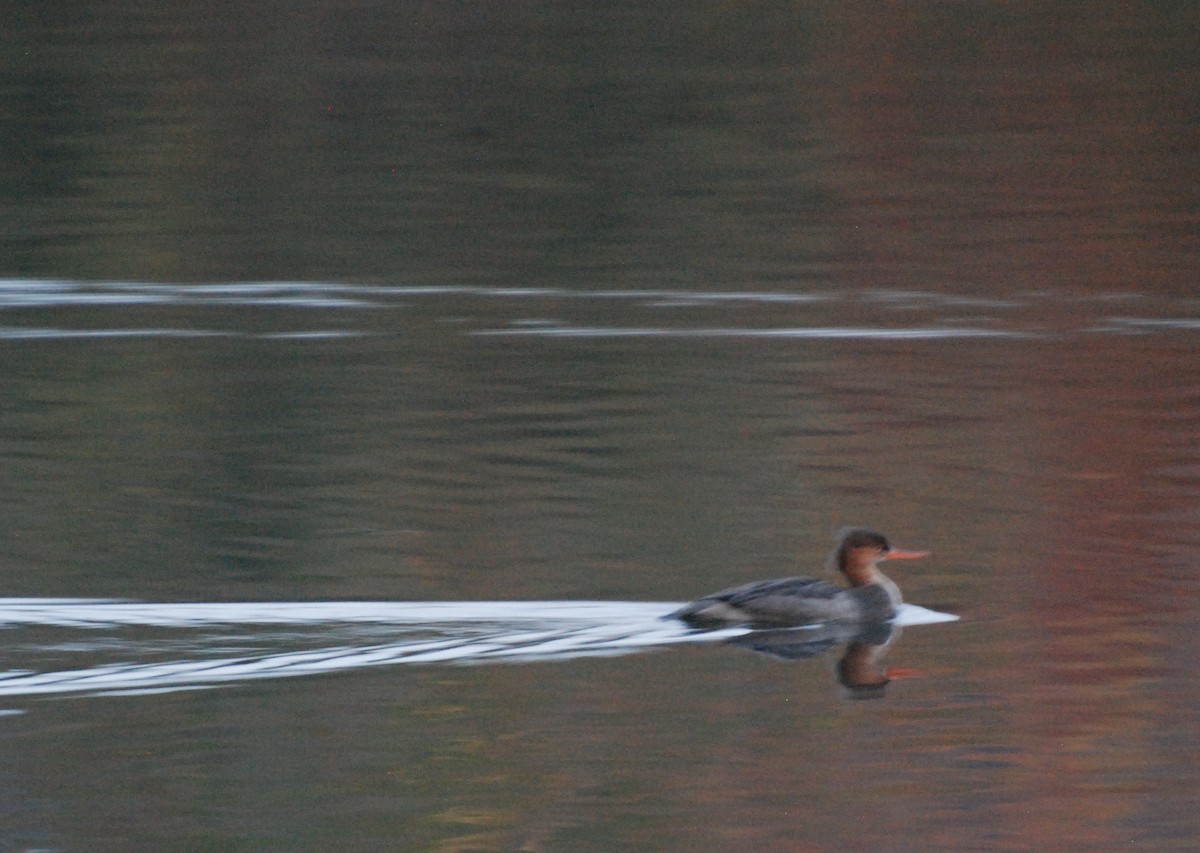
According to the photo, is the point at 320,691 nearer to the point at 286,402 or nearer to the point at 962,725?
the point at 962,725

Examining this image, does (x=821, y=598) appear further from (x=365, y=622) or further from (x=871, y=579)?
(x=365, y=622)

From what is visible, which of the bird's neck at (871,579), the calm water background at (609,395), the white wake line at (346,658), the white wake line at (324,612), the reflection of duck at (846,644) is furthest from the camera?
the bird's neck at (871,579)

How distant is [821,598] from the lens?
28.7ft

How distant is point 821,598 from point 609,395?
4.52 metres

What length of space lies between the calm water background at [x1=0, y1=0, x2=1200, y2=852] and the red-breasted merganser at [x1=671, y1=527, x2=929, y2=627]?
0.74ft

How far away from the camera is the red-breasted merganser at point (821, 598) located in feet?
27.9

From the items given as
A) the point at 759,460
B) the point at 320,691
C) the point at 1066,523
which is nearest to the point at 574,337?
the point at 759,460

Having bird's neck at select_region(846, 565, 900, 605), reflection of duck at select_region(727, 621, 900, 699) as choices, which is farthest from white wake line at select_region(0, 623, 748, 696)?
bird's neck at select_region(846, 565, 900, 605)

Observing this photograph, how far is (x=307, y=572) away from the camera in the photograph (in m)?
9.24

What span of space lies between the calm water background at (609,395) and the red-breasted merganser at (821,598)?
23 cm

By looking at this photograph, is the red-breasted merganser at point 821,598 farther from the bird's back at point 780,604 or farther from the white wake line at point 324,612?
the white wake line at point 324,612

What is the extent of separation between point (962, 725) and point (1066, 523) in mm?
3003

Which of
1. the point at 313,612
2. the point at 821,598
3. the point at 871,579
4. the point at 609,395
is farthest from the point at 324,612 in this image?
the point at 609,395

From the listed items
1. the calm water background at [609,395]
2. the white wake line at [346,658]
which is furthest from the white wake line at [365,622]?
the calm water background at [609,395]
